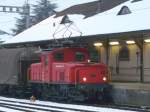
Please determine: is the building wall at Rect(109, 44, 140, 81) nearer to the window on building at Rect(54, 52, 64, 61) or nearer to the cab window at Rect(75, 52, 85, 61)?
the cab window at Rect(75, 52, 85, 61)

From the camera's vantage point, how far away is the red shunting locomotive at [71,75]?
2391 centimetres

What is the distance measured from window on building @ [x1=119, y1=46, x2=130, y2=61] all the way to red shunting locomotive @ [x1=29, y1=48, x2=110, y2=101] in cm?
414

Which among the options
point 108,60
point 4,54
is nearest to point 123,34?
point 108,60

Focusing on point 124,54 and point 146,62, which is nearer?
point 146,62

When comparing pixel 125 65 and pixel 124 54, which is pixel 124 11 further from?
pixel 125 65

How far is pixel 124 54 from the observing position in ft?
96.9

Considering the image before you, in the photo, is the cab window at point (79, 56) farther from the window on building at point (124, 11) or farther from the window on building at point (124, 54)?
the window on building at point (124, 11)

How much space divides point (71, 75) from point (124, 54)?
6467mm

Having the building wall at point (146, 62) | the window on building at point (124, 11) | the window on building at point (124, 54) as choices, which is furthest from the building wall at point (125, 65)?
the window on building at point (124, 11)

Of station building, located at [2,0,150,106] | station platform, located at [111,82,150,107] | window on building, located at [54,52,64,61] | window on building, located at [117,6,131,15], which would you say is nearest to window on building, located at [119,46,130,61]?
station building, located at [2,0,150,106]

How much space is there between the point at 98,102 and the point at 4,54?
28.4 ft

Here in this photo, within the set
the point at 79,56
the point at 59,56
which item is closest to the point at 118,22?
the point at 79,56

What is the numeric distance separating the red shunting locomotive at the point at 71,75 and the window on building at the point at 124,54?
414cm

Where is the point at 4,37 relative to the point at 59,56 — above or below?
above
